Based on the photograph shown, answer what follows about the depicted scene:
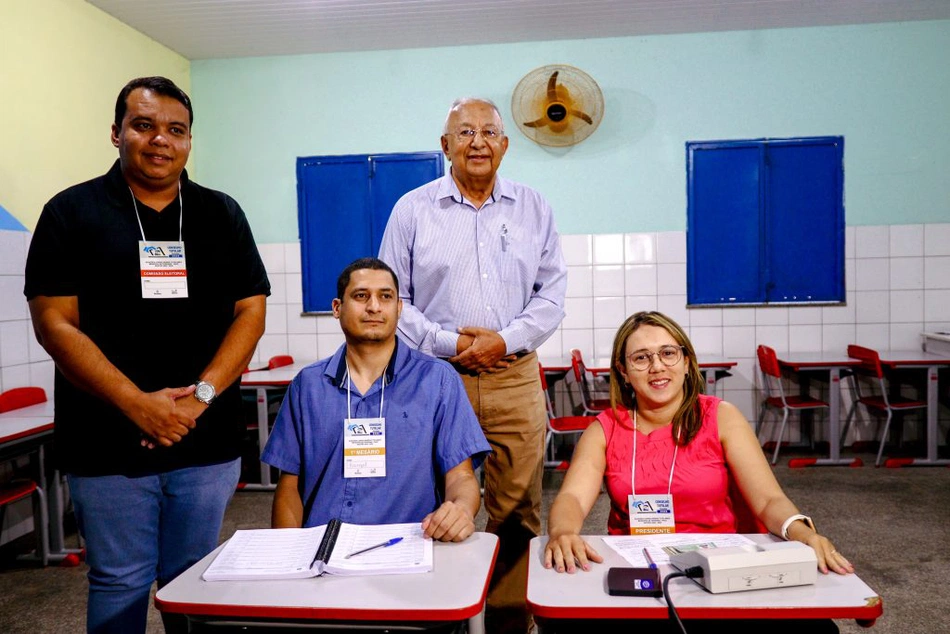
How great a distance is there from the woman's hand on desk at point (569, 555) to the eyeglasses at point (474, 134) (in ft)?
4.33

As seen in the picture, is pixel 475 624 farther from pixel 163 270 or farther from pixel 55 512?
pixel 55 512

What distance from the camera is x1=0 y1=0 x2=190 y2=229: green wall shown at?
12.4 ft

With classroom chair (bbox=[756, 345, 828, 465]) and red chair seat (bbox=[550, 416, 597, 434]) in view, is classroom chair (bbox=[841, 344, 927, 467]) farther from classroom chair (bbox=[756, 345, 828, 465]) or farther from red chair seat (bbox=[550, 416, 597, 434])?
red chair seat (bbox=[550, 416, 597, 434])

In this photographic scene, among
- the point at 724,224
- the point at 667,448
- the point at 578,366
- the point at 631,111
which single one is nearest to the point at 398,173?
the point at 631,111

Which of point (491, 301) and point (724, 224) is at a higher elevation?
point (724, 224)

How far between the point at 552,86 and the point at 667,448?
150 inches

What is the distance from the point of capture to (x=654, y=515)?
175 centimetres

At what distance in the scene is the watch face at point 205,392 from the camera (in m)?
1.70

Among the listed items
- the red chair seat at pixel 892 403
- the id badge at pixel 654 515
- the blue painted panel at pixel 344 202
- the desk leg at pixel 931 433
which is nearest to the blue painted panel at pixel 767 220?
the red chair seat at pixel 892 403

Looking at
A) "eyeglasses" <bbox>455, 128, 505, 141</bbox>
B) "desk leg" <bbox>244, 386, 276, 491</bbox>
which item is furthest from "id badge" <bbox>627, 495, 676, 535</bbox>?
"desk leg" <bbox>244, 386, 276, 491</bbox>

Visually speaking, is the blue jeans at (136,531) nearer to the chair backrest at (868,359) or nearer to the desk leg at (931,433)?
the chair backrest at (868,359)

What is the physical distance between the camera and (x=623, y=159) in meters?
5.43

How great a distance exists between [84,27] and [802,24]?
198 inches

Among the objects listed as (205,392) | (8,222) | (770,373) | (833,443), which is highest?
(8,222)
